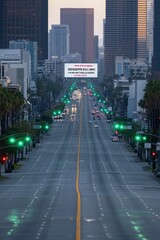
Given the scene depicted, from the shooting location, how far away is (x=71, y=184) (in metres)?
96.8

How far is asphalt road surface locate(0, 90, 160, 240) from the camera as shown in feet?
171

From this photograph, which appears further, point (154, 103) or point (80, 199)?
point (154, 103)

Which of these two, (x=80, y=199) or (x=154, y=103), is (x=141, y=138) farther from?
(x=80, y=199)

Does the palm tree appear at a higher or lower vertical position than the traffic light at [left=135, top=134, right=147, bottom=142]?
higher

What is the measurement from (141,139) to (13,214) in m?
79.2

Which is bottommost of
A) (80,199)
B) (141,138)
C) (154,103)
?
(141,138)

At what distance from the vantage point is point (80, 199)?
7419 centimetres

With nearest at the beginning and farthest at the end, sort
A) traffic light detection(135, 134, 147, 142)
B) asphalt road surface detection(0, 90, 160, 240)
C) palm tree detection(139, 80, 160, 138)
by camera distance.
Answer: asphalt road surface detection(0, 90, 160, 240) → traffic light detection(135, 134, 147, 142) → palm tree detection(139, 80, 160, 138)

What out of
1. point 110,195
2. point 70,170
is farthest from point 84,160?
point 110,195

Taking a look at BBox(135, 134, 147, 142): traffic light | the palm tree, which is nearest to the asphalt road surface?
BBox(135, 134, 147, 142): traffic light

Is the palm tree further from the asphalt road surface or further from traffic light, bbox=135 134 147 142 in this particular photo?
traffic light, bbox=135 134 147 142

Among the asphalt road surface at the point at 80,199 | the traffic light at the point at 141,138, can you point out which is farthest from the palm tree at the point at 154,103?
the traffic light at the point at 141,138

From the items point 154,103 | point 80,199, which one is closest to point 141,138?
point 154,103

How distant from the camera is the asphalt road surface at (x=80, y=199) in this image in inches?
2050
